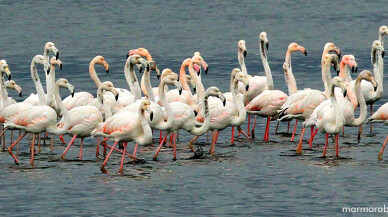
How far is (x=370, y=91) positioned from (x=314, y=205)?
711 cm

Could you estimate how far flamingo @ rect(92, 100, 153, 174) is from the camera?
1620cm

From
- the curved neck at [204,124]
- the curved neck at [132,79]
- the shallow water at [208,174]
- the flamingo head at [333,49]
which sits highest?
the flamingo head at [333,49]

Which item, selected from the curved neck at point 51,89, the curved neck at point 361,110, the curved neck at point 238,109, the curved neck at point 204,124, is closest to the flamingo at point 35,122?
the curved neck at point 51,89

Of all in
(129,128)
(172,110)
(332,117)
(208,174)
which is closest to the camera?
(208,174)

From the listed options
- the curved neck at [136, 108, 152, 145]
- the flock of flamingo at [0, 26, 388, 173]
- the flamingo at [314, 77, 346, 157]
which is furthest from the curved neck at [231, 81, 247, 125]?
the curved neck at [136, 108, 152, 145]

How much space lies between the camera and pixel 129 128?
16.3m

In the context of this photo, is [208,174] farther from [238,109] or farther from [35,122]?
[35,122]

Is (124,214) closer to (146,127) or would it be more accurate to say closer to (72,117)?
(146,127)

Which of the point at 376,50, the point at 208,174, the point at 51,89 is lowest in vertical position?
the point at 208,174

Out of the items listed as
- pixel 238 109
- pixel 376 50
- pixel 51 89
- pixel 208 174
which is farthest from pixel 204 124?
pixel 376 50

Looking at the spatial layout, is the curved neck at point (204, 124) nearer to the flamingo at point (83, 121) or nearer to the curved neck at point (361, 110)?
the flamingo at point (83, 121)

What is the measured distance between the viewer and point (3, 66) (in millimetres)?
18859

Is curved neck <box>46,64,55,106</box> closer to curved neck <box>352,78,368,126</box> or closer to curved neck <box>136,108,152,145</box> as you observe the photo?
curved neck <box>136,108,152,145</box>

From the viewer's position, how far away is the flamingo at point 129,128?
16203 millimetres
